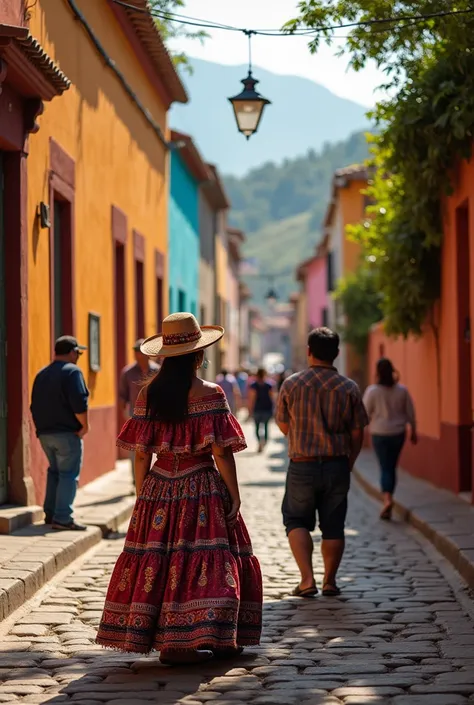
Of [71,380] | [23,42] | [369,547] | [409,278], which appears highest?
[23,42]

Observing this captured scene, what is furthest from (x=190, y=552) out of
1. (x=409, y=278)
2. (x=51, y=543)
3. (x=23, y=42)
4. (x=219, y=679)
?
(x=409, y=278)

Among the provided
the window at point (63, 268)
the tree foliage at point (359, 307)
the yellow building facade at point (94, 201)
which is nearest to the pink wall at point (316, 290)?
the tree foliage at point (359, 307)

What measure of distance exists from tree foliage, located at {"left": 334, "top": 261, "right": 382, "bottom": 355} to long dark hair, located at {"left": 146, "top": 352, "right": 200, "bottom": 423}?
2279 centimetres

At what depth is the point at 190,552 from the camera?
6074 millimetres

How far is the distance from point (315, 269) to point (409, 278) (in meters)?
42.4

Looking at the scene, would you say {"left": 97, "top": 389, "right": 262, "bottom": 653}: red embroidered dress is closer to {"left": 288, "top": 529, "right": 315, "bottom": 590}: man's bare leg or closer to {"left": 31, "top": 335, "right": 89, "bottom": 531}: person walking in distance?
{"left": 288, "top": 529, "right": 315, "bottom": 590}: man's bare leg

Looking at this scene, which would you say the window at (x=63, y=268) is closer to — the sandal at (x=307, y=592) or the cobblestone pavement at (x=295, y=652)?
the cobblestone pavement at (x=295, y=652)

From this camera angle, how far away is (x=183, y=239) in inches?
1163

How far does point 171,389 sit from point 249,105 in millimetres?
6112

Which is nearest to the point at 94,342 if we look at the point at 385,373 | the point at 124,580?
the point at 385,373

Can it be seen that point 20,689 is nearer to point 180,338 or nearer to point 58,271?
point 180,338

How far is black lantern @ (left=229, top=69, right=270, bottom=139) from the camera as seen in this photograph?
38.5ft

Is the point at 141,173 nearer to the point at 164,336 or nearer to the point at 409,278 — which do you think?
the point at 409,278

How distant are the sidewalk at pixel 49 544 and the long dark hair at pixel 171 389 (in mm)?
1772
